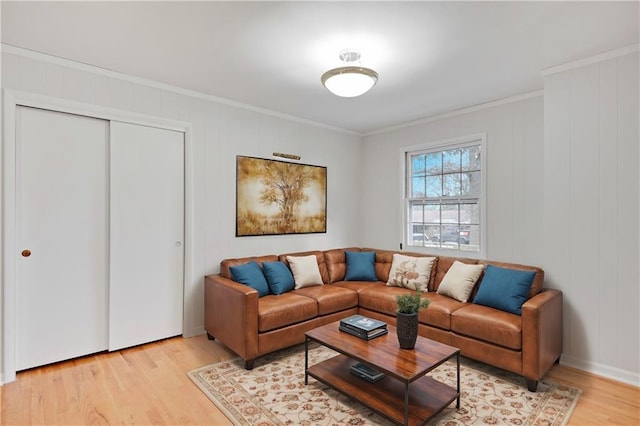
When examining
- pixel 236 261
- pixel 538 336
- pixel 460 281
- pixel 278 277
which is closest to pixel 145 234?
pixel 236 261

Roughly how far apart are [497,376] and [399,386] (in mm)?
973

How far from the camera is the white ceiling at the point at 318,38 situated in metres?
2.09

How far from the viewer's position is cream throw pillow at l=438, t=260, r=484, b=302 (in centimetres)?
325

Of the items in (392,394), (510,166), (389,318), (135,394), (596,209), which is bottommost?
(135,394)

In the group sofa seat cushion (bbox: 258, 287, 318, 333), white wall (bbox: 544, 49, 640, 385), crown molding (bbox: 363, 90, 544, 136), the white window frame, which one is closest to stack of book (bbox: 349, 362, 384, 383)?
sofa seat cushion (bbox: 258, 287, 318, 333)

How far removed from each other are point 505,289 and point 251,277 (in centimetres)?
234

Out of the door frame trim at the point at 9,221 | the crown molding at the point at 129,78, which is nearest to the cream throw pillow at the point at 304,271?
the crown molding at the point at 129,78

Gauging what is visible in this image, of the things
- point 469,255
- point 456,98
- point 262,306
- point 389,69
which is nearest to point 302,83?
point 389,69

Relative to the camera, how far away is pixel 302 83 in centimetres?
326

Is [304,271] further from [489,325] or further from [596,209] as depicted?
[596,209]

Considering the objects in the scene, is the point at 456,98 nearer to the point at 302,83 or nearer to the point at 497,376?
the point at 302,83

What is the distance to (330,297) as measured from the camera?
137 inches

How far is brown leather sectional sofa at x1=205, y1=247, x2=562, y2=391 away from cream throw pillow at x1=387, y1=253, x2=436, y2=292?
0.29ft

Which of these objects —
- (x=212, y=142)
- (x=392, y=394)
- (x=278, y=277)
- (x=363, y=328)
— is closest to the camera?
(x=392, y=394)
